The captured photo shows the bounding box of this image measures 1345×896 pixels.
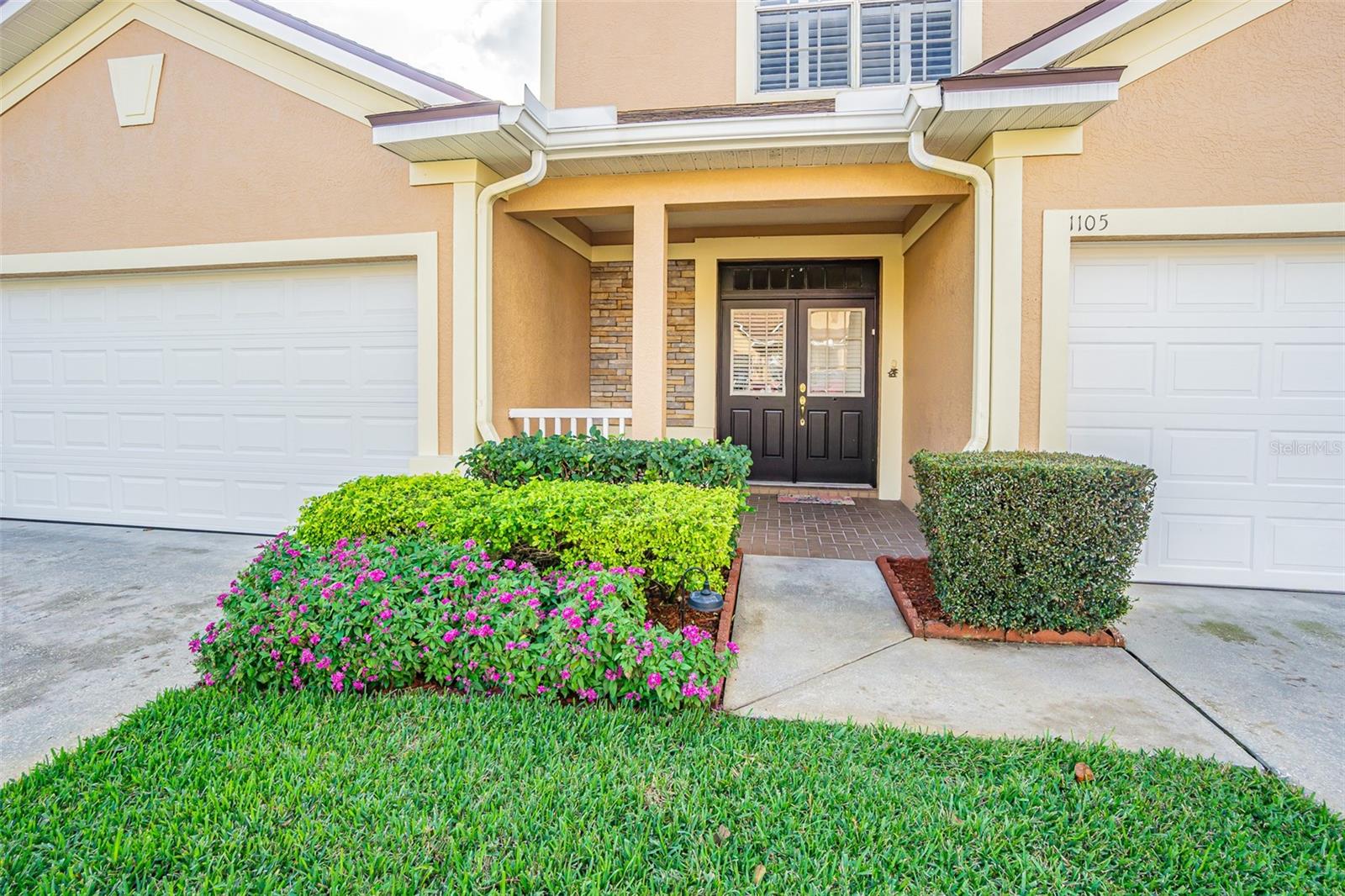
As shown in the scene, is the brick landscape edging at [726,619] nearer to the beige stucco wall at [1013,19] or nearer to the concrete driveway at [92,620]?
the concrete driveway at [92,620]

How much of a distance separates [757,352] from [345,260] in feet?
15.1

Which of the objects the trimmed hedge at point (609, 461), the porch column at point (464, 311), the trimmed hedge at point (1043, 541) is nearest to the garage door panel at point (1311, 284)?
the trimmed hedge at point (1043, 541)

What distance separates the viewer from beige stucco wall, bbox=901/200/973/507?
5047 millimetres

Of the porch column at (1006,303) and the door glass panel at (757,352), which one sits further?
the door glass panel at (757,352)

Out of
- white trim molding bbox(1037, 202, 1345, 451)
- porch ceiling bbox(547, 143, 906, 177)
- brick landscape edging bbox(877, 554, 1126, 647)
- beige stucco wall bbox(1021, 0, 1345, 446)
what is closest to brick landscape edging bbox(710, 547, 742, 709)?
brick landscape edging bbox(877, 554, 1126, 647)

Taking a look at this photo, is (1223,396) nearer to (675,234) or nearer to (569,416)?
(569,416)

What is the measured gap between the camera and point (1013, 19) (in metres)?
5.42

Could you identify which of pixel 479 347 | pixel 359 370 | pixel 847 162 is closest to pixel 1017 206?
pixel 847 162

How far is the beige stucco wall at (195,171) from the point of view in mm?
5410

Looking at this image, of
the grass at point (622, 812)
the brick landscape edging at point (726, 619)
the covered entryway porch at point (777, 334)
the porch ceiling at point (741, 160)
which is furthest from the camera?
the covered entryway porch at point (777, 334)

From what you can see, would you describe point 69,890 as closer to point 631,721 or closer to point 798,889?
point 631,721

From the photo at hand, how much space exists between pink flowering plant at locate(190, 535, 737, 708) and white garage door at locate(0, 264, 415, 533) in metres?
3.08

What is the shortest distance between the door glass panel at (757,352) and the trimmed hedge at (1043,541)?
442cm

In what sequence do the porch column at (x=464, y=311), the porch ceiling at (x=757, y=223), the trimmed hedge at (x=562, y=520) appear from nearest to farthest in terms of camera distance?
the trimmed hedge at (x=562, y=520) → the porch column at (x=464, y=311) → the porch ceiling at (x=757, y=223)
